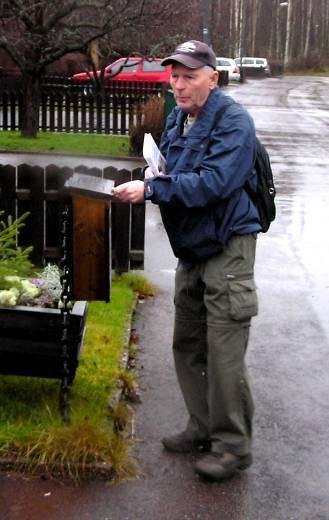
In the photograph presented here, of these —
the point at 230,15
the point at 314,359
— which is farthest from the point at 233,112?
the point at 230,15

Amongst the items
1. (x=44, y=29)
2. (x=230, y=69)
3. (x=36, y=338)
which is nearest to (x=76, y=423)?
(x=36, y=338)

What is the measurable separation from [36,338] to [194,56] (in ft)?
5.36

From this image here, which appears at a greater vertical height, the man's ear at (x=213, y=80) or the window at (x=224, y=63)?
the man's ear at (x=213, y=80)

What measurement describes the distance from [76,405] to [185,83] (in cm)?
185

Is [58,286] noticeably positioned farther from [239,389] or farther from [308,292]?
[308,292]

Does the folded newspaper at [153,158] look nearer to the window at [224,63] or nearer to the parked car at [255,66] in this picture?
the window at [224,63]

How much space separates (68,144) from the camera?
749 inches

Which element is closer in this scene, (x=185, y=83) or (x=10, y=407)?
(x=185, y=83)

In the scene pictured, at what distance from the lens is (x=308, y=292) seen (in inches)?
319

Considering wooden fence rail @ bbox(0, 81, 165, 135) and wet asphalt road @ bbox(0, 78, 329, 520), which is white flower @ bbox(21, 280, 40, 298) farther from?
wooden fence rail @ bbox(0, 81, 165, 135)

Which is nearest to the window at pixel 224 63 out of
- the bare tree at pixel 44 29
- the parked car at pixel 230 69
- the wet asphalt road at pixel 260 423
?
the parked car at pixel 230 69

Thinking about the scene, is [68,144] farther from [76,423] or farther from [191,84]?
[191,84]

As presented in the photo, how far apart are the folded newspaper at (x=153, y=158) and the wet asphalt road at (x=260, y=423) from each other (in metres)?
1.47

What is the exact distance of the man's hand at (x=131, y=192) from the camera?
3.98 metres
